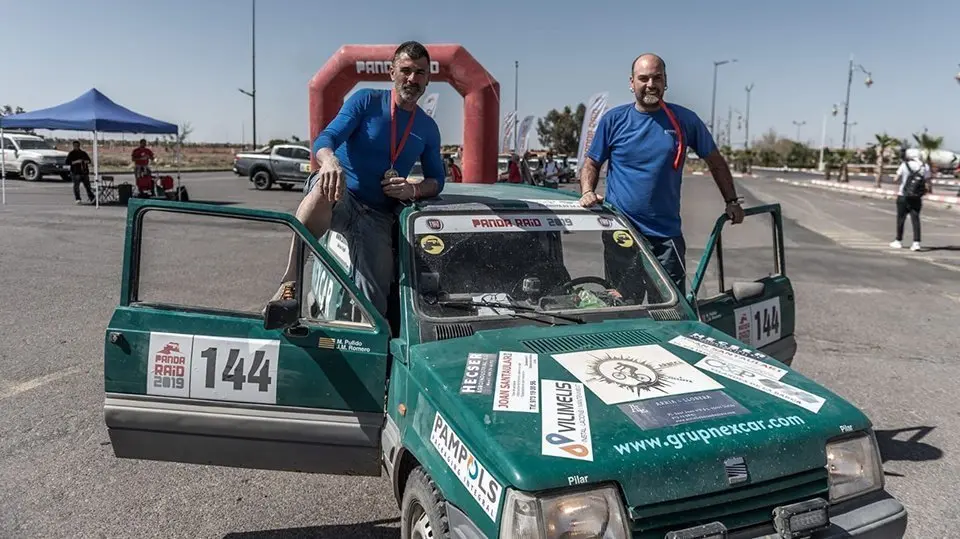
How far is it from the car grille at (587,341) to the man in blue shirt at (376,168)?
94 centimetres

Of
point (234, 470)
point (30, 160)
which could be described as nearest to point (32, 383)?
point (234, 470)

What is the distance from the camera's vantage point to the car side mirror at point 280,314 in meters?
2.74

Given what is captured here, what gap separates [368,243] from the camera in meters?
3.57

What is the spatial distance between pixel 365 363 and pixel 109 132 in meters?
17.2

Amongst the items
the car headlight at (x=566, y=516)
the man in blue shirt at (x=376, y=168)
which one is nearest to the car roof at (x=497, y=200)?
the man in blue shirt at (x=376, y=168)

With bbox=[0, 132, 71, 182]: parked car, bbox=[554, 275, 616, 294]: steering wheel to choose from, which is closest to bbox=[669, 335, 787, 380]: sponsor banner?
bbox=[554, 275, 616, 294]: steering wheel

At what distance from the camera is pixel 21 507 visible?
338cm

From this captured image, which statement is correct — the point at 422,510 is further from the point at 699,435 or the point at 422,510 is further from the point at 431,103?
the point at 431,103

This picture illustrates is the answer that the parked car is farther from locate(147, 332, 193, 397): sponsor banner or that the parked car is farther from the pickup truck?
locate(147, 332, 193, 397): sponsor banner

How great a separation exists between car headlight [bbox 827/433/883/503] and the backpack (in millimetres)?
11701

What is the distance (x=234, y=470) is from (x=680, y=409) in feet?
8.62

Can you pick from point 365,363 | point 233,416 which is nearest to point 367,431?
point 365,363

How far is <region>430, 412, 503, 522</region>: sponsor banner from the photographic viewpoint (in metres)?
2.06

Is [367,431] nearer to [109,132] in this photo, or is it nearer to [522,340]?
[522,340]
